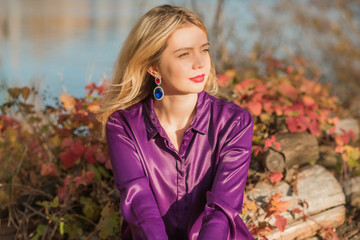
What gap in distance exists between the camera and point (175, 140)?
9.30ft

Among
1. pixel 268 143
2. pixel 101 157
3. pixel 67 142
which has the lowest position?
pixel 101 157

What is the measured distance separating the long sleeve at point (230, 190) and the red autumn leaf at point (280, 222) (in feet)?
1.89

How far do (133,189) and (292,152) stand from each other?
173 centimetres

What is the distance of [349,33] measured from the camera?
8.45 m

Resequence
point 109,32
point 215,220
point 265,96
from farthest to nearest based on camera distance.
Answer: point 109,32
point 265,96
point 215,220

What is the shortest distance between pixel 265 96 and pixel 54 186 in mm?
2072

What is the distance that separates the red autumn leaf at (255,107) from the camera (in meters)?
3.90

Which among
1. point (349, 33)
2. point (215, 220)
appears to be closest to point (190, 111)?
point (215, 220)

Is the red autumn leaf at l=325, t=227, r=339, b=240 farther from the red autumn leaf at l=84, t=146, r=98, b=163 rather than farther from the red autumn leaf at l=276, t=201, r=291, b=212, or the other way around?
the red autumn leaf at l=84, t=146, r=98, b=163

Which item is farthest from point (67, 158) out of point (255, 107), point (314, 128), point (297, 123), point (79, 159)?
point (314, 128)

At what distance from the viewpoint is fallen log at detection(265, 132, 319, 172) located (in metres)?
3.70

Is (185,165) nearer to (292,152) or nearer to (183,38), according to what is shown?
(183,38)

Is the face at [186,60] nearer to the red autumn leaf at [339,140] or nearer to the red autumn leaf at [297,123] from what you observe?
the red autumn leaf at [297,123]

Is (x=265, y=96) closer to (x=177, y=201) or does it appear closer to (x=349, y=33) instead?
(x=177, y=201)
